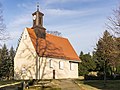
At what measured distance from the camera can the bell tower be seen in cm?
4647

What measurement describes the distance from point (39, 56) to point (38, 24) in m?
7.02

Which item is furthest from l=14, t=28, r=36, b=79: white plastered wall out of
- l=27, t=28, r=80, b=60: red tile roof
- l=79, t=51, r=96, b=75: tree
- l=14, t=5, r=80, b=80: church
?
l=79, t=51, r=96, b=75: tree

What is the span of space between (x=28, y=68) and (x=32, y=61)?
170 centimetres

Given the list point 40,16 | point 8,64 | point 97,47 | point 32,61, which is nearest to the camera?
point 97,47

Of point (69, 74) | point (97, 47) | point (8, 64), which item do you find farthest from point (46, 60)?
point (8, 64)

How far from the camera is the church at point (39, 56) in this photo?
43.9 metres

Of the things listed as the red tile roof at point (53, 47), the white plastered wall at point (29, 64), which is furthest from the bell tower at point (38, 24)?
the white plastered wall at point (29, 64)

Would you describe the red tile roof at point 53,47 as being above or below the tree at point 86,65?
above

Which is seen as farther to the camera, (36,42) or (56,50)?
(56,50)

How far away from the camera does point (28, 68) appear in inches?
1764

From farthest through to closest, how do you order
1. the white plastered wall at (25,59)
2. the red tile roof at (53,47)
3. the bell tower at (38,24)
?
the bell tower at (38,24) < the red tile roof at (53,47) < the white plastered wall at (25,59)

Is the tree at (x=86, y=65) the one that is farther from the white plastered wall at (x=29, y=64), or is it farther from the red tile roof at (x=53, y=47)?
the white plastered wall at (x=29, y=64)

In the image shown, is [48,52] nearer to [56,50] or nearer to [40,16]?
[56,50]

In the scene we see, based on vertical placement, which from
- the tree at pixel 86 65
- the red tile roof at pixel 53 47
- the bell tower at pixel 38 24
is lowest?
the tree at pixel 86 65
